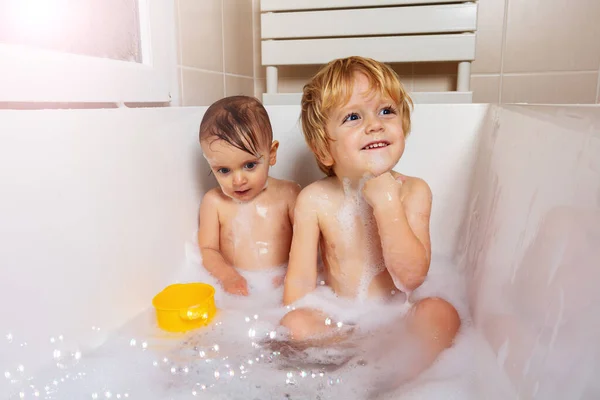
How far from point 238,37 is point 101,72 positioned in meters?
0.92

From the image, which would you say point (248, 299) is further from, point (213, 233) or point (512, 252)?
point (512, 252)

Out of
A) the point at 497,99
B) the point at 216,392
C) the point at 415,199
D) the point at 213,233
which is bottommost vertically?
the point at 216,392

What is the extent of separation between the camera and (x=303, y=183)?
131 centimetres

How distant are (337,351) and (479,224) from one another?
0.41 meters

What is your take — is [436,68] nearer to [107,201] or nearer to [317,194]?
[317,194]

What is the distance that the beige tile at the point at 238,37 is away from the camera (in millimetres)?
1773

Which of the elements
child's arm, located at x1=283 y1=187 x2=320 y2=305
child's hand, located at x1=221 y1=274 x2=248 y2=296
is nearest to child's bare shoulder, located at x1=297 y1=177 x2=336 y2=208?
child's arm, located at x1=283 y1=187 x2=320 y2=305

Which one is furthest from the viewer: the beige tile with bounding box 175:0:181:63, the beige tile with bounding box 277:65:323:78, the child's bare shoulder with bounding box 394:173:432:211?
the beige tile with bounding box 277:65:323:78

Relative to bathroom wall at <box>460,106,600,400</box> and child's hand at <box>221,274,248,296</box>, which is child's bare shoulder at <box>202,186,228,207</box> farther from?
bathroom wall at <box>460,106,600,400</box>

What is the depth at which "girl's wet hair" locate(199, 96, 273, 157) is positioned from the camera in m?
1.04

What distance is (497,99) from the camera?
1.93 meters

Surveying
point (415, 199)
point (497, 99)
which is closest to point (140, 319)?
point (415, 199)

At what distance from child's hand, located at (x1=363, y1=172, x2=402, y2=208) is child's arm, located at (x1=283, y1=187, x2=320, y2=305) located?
15 centimetres

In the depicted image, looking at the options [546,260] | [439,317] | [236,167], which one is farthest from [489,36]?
[546,260]
